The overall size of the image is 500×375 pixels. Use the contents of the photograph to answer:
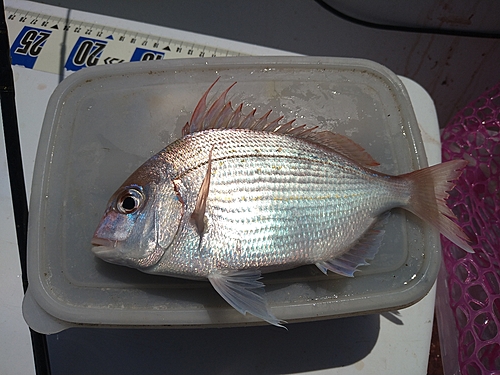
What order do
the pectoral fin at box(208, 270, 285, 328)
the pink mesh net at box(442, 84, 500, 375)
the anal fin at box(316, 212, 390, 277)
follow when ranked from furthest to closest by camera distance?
the pink mesh net at box(442, 84, 500, 375), the anal fin at box(316, 212, 390, 277), the pectoral fin at box(208, 270, 285, 328)

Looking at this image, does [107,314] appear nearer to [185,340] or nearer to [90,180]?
[185,340]

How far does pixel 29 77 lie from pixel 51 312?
92 cm

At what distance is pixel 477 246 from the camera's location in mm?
1392

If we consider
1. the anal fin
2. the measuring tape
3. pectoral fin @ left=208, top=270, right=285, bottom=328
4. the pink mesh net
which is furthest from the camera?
the measuring tape

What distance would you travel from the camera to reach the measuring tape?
4.95 feet

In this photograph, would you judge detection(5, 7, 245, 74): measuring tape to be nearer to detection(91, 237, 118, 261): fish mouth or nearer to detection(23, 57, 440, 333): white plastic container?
detection(23, 57, 440, 333): white plastic container

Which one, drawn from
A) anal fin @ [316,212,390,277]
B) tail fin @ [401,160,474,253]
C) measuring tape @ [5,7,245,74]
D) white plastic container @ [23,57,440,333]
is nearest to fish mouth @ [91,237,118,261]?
white plastic container @ [23,57,440,333]

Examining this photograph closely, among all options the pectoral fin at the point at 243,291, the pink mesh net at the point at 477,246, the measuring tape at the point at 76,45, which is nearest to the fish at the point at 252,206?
the pectoral fin at the point at 243,291

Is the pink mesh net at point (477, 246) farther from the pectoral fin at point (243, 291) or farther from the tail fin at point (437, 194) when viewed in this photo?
the pectoral fin at point (243, 291)

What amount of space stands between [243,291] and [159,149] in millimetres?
508

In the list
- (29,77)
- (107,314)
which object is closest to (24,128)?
(29,77)

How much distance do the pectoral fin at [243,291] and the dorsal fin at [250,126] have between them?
37 cm

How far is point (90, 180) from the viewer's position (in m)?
1.13

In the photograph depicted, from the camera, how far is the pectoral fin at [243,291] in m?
0.87
